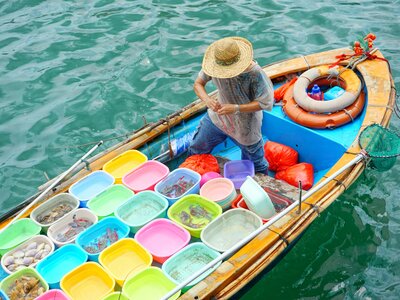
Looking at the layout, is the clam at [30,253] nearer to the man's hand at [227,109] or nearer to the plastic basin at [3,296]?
the plastic basin at [3,296]

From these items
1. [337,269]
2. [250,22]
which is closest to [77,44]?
[250,22]

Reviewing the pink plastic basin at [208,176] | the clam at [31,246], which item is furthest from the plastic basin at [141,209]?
the clam at [31,246]

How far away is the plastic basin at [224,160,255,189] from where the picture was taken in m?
5.66

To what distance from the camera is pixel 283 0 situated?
33.8 feet

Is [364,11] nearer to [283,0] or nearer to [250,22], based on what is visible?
[283,0]

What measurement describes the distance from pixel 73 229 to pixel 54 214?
32cm

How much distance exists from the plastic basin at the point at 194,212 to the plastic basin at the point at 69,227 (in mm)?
841

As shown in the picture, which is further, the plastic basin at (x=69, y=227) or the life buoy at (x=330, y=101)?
the life buoy at (x=330, y=101)

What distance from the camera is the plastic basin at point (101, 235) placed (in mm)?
4598

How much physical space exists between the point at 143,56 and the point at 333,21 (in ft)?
12.8

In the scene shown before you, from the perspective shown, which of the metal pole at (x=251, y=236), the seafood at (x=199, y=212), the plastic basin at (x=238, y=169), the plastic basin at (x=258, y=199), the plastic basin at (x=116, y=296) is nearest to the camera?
the metal pole at (x=251, y=236)

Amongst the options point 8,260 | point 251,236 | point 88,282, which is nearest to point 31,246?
point 8,260

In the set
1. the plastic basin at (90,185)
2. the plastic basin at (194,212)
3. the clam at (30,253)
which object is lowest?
the plastic basin at (194,212)

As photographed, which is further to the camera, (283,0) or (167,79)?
(283,0)
